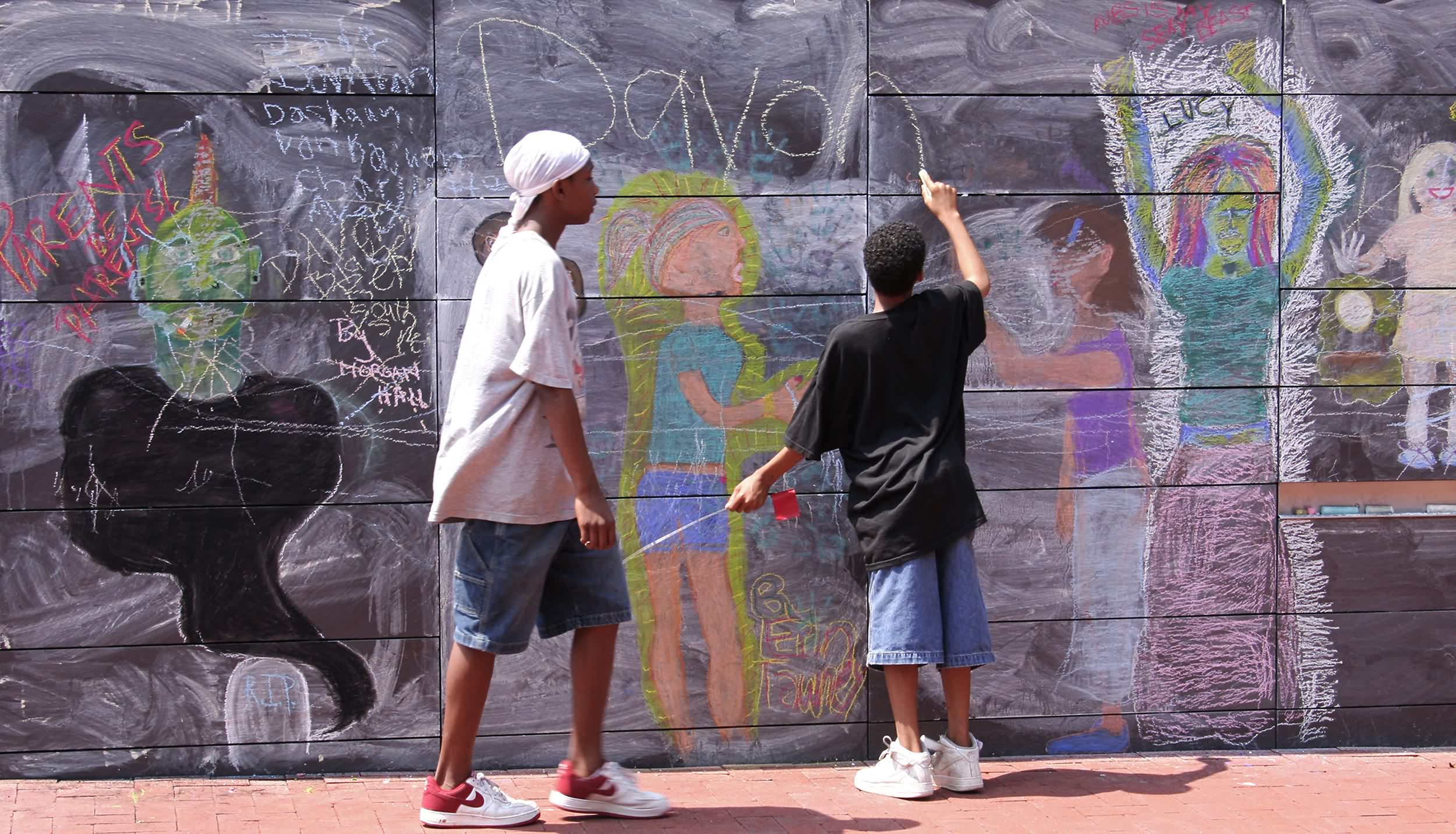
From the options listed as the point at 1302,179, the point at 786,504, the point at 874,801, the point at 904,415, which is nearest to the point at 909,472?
the point at 904,415

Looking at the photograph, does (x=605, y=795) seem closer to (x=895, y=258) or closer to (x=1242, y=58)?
(x=895, y=258)

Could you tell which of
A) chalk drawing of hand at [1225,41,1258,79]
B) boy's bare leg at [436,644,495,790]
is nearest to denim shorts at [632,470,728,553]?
boy's bare leg at [436,644,495,790]

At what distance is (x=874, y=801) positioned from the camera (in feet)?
14.3

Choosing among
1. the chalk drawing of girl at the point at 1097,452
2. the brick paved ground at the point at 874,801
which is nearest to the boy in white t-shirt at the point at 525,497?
the brick paved ground at the point at 874,801

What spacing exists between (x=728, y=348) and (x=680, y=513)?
1.83 feet

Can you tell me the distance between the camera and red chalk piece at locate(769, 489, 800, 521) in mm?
4352

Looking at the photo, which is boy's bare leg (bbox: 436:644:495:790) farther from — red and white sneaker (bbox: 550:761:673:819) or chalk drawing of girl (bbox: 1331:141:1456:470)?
chalk drawing of girl (bbox: 1331:141:1456:470)

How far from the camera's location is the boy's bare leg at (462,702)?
388 centimetres

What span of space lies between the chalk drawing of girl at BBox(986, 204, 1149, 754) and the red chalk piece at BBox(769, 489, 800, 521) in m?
0.96

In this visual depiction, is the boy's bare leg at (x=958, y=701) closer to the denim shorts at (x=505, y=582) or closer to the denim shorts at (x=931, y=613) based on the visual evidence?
the denim shorts at (x=931, y=613)

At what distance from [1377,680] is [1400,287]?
1.35 meters

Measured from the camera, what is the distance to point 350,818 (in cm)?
414

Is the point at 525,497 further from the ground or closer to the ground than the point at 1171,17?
closer to the ground

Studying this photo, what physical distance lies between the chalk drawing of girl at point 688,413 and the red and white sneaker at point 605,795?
2.29 ft
